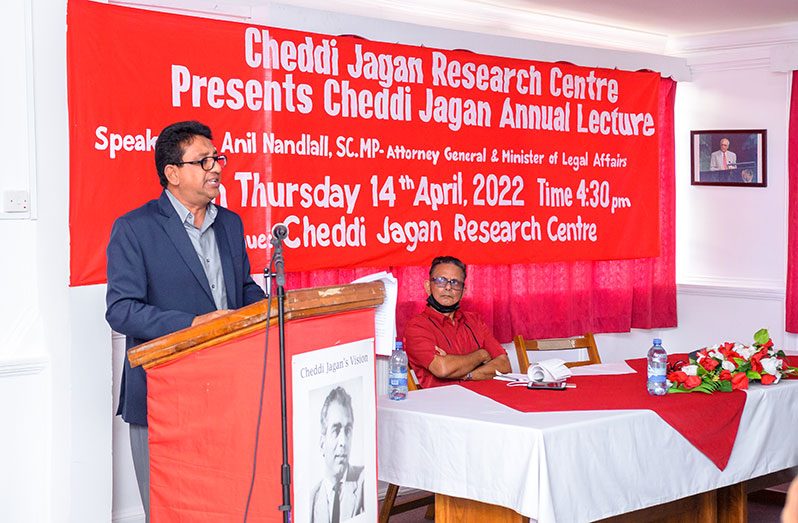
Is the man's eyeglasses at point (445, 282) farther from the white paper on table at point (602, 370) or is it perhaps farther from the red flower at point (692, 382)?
the red flower at point (692, 382)

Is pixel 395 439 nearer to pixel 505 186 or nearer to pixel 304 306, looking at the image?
pixel 304 306

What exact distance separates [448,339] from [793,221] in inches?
113

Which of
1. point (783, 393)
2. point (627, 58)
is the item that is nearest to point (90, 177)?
point (783, 393)

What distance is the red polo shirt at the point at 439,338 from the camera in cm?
459

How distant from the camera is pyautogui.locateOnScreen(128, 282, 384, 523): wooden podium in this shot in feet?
8.17

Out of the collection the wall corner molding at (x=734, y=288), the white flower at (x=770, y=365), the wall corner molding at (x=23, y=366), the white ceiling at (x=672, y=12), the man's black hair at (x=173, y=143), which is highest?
the white ceiling at (x=672, y=12)

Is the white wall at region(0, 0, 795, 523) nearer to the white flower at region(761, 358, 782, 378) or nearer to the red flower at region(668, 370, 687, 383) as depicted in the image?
the red flower at region(668, 370, 687, 383)

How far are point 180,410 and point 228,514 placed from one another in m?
0.28

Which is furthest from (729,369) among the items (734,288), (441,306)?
(734,288)

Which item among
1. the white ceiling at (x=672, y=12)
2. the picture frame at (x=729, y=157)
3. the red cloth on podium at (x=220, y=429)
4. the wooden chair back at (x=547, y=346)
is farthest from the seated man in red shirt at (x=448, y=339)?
the picture frame at (x=729, y=157)

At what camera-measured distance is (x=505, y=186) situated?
18.4 ft

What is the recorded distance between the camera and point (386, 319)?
296 cm

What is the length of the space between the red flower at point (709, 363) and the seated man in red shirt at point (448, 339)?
0.99 meters

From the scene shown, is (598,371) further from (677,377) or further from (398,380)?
(398,380)
